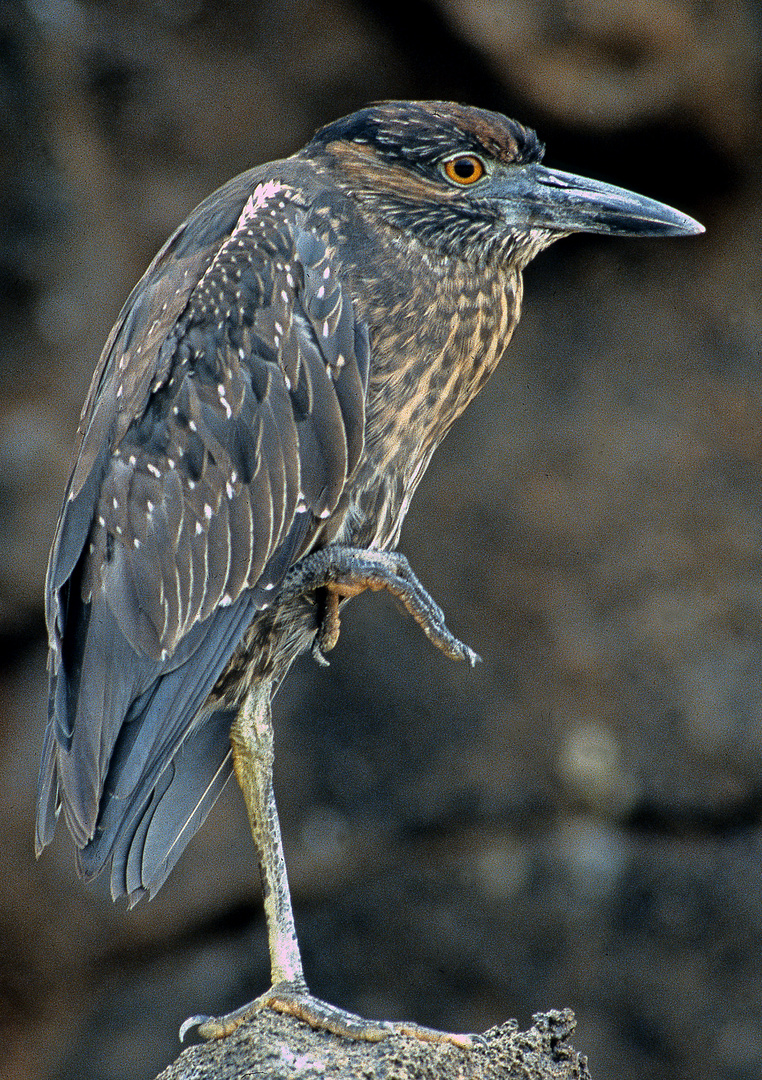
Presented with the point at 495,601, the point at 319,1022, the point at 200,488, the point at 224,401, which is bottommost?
the point at 319,1022

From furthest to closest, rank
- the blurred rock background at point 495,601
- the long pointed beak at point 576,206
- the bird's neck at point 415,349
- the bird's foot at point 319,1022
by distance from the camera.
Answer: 1. the blurred rock background at point 495,601
2. the long pointed beak at point 576,206
3. the bird's neck at point 415,349
4. the bird's foot at point 319,1022

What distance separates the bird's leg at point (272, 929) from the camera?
1879 millimetres

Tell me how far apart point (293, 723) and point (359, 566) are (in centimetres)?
202

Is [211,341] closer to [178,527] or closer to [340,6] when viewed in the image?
[178,527]

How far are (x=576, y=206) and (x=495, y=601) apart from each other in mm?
1895

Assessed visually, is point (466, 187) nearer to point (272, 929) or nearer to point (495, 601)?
point (272, 929)

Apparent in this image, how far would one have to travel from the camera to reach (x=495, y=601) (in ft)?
12.6

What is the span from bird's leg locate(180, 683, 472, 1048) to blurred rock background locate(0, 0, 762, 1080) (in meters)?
1.59

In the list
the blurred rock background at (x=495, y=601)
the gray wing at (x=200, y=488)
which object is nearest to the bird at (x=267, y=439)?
the gray wing at (x=200, y=488)

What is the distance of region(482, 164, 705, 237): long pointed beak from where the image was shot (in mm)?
2098

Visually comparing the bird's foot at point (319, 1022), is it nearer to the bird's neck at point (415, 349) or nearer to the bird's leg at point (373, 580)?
the bird's leg at point (373, 580)

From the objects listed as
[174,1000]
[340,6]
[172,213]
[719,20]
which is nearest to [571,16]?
[719,20]

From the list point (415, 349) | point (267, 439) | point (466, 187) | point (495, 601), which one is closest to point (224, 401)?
point (267, 439)

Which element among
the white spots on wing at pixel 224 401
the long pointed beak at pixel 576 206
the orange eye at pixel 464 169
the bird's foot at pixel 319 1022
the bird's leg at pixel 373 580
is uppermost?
the orange eye at pixel 464 169
